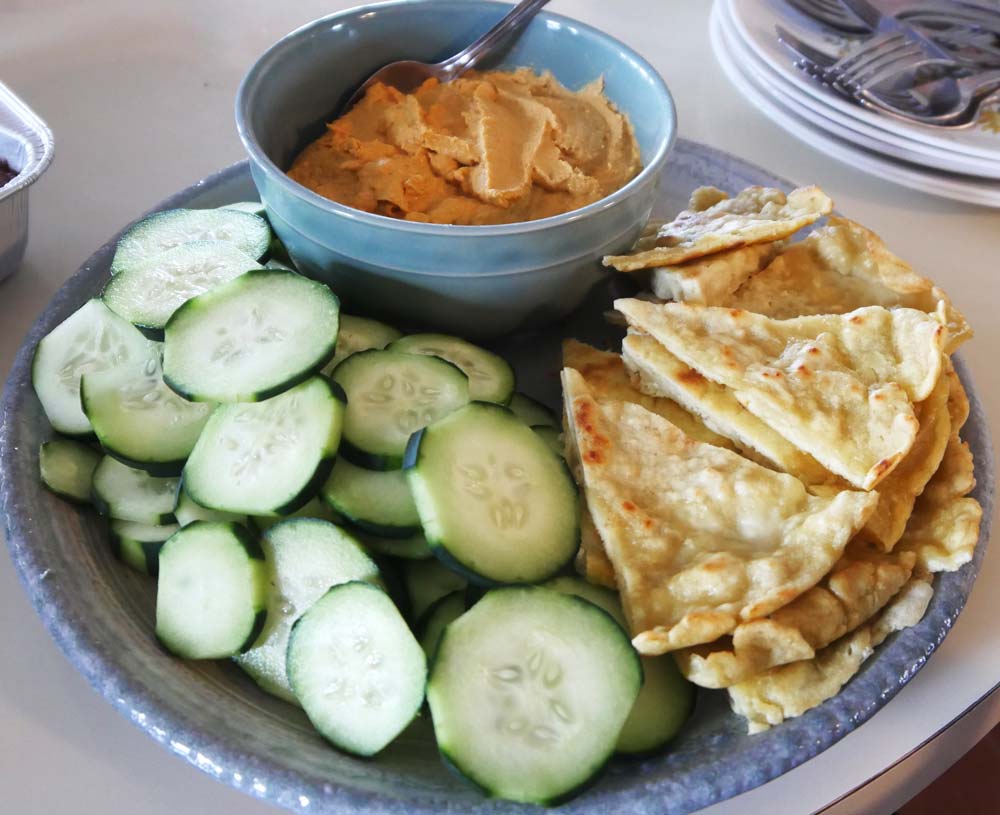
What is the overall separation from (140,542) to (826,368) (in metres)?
1.27

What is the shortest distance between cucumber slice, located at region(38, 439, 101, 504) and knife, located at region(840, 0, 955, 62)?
9.12ft

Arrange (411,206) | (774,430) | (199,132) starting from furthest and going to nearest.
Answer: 1. (199,132)
2. (411,206)
3. (774,430)

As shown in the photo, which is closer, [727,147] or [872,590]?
[872,590]

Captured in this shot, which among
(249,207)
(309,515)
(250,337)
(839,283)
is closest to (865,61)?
(839,283)

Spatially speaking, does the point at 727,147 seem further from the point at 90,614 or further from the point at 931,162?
the point at 90,614

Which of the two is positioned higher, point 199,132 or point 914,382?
point 914,382

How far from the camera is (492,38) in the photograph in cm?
229

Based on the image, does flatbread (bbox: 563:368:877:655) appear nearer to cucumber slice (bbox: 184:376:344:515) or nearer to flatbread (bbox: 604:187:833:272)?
flatbread (bbox: 604:187:833:272)

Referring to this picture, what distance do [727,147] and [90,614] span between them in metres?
2.28

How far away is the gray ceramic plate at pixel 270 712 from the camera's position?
130cm

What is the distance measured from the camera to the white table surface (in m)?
1.48

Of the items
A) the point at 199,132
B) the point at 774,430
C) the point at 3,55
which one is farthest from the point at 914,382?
the point at 3,55

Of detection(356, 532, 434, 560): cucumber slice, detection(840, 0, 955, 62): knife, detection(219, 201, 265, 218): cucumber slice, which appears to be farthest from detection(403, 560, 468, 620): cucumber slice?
detection(840, 0, 955, 62): knife

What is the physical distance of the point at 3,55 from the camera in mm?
3047
